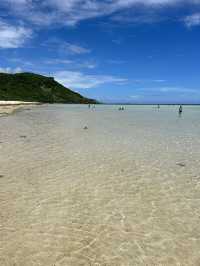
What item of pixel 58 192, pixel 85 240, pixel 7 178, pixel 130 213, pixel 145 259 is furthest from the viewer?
pixel 7 178

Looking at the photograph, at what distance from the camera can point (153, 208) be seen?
10703 mm

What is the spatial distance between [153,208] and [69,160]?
8652 millimetres

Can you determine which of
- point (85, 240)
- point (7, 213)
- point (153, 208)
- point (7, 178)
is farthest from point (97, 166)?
point (85, 240)

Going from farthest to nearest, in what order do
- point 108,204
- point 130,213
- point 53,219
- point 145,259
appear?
point 108,204 < point 130,213 < point 53,219 < point 145,259

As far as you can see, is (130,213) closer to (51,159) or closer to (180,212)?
(180,212)

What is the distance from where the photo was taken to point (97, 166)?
56.1ft

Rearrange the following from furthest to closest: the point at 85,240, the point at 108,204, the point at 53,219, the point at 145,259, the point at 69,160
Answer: the point at 69,160
the point at 108,204
the point at 53,219
the point at 85,240
the point at 145,259

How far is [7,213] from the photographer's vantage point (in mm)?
9719

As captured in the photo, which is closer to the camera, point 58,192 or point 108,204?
point 108,204

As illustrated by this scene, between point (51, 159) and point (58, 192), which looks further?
point (51, 159)

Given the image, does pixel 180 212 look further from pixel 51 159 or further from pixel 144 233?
pixel 51 159

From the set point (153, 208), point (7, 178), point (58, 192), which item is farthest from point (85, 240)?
point (7, 178)

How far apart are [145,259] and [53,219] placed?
331cm

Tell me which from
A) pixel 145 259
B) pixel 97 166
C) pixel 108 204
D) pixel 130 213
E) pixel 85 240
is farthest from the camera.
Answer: pixel 97 166
